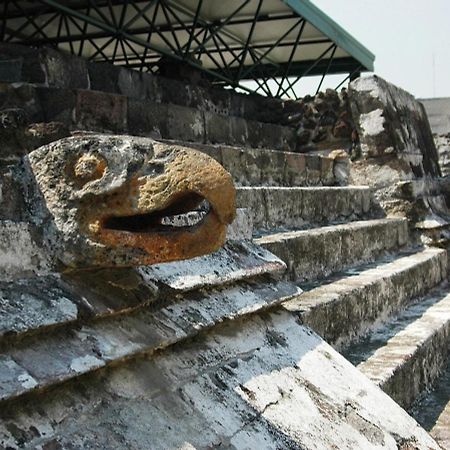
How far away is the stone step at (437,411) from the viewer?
9.09 ft

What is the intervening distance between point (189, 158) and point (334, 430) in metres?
0.84

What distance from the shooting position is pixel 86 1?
7.29 meters

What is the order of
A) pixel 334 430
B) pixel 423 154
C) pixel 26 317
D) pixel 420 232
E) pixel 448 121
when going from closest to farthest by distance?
pixel 26 317, pixel 334 430, pixel 420 232, pixel 423 154, pixel 448 121

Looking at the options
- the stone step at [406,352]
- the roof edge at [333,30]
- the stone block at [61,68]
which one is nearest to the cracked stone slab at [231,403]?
the stone step at [406,352]

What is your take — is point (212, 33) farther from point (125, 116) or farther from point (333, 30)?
point (125, 116)

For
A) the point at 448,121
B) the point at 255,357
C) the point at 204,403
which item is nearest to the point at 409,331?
the point at 255,357

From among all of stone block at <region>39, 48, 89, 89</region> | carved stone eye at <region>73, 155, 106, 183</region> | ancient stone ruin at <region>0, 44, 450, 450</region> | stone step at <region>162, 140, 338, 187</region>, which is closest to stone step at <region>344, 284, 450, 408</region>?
ancient stone ruin at <region>0, 44, 450, 450</region>

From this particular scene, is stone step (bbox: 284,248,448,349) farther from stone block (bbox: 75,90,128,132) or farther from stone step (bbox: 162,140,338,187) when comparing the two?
stone block (bbox: 75,90,128,132)

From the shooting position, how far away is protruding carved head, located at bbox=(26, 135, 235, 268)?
1.56m

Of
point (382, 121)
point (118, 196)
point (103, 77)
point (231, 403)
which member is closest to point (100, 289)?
point (118, 196)

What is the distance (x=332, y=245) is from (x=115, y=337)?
2805mm

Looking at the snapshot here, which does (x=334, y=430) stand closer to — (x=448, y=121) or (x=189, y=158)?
(x=189, y=158)

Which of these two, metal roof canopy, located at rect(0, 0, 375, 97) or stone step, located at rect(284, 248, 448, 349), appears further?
metal roof canopy, located at rect(0, 0, 375, 97)

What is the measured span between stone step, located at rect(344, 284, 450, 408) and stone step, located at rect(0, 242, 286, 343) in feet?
3.24
